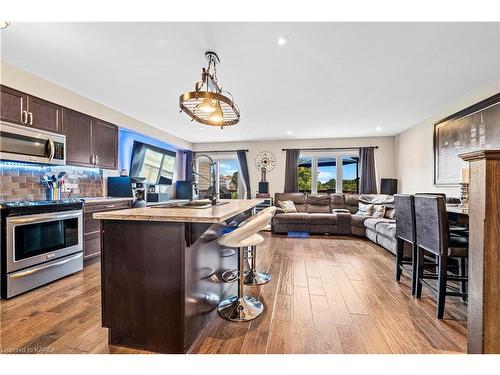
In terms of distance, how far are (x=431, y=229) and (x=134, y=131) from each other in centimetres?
469

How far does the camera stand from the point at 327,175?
649 centimetres

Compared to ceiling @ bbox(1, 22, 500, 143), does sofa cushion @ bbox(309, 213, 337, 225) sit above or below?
below

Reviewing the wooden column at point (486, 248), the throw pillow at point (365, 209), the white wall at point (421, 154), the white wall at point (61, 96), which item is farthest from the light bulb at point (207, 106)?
the throw pillow at point (365, 209)

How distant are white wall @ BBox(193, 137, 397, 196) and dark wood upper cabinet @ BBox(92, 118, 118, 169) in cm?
249

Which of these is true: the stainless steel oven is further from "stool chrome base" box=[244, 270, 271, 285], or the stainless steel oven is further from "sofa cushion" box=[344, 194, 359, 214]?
"sofa cushion" box=[344, 194, 359, 214]

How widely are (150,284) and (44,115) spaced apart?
268cm

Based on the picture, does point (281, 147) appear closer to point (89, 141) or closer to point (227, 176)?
point (227, 176)

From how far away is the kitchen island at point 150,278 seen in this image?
1.45m

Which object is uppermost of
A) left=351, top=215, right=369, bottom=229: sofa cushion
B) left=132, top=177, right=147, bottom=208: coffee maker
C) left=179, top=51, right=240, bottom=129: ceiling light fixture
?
left=179, top=51, right=240, bottom=129: ceiling light fixture

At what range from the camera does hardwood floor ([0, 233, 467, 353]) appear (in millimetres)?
1563

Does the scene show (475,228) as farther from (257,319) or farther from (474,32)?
(474,32)

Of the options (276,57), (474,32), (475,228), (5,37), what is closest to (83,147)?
(5,37)

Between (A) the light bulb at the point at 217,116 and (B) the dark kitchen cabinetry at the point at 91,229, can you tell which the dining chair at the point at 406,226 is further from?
(B) the dark kitchen cabinetry at the point at 91,229

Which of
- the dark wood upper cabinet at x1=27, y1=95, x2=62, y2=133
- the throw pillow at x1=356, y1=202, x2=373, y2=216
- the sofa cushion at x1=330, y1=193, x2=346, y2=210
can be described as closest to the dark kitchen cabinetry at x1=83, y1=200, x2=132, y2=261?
the dark wood upper cabinet at x1=27, y1=95, x2=62, y2=133
